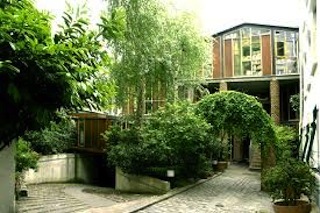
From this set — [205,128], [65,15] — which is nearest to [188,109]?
[205,128]

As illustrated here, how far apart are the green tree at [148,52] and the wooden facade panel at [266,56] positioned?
7907mm

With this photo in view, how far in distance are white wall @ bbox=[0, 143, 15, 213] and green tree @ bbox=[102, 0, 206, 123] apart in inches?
330

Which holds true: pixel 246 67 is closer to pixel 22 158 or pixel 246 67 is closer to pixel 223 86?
pixel 223 86

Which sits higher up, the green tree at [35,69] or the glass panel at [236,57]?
the glass panel at [236,57]

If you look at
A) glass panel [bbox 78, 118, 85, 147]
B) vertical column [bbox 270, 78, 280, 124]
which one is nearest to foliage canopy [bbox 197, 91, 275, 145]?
glass panel [bbox 78, 118, 85, 147]

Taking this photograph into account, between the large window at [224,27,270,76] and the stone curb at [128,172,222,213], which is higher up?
the large window at [224,27,270,76]

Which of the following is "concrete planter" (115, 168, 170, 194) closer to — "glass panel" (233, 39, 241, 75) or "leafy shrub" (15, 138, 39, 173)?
"leafy shrub" (15, 138, 39, 173)

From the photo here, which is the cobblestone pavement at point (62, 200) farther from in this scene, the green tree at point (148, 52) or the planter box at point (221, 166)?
the planter box at point (221, 166)

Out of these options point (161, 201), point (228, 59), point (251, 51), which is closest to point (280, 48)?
point (251, 51)

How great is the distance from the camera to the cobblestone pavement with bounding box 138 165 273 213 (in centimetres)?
Result: 980

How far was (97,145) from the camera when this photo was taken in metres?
17.5

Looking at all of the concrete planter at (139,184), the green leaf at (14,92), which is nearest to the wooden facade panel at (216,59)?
the concrete planter at (139,184)

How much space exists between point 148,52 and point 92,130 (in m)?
5.27

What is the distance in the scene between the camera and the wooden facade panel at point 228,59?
949 inches
